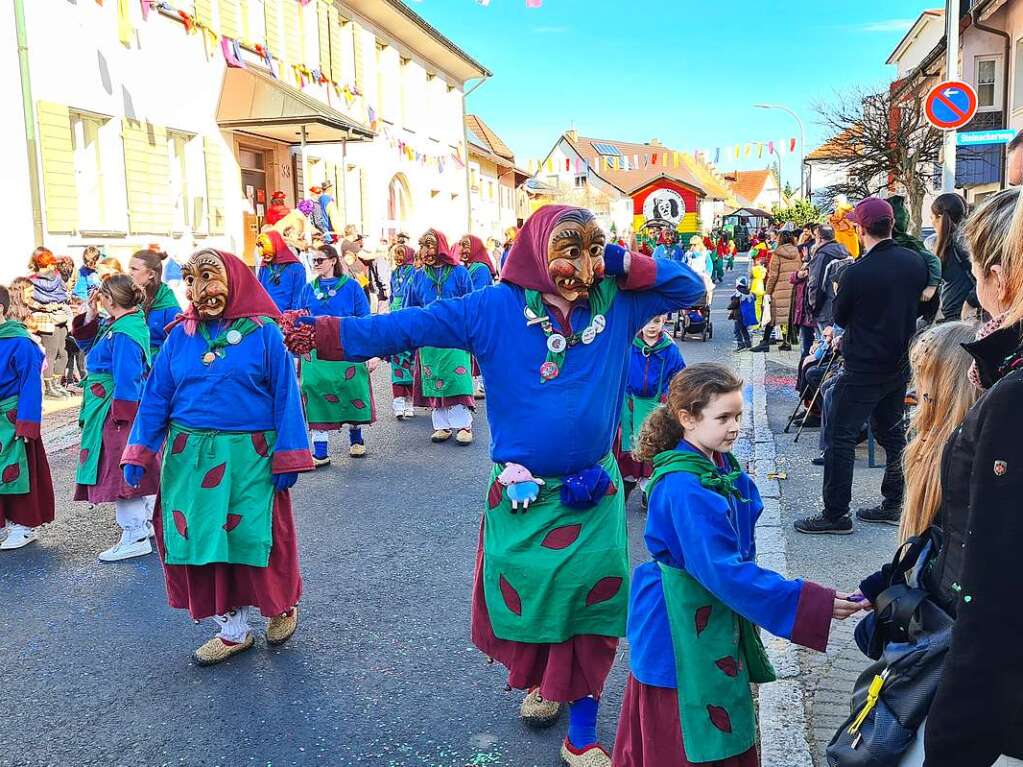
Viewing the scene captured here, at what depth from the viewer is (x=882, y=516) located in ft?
20.1

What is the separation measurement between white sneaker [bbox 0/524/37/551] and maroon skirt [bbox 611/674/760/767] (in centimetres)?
499

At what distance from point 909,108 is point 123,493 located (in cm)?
2090

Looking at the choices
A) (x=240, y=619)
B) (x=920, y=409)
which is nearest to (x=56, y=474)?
(x=240, y=619)

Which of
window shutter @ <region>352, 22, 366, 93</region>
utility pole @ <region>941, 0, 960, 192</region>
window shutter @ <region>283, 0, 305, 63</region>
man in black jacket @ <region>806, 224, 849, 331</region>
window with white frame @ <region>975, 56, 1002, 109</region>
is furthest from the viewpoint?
window with white frame @ <region>975, 56, 1002, 109</region>

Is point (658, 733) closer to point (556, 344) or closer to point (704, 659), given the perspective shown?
point (704, 659)

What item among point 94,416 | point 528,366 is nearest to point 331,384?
point 94,416

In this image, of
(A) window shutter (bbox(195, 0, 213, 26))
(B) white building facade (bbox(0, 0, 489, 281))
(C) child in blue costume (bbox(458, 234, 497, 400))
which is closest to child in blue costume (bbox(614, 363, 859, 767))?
(C) child in blue costume (bbox(458, 234, 497, 400))

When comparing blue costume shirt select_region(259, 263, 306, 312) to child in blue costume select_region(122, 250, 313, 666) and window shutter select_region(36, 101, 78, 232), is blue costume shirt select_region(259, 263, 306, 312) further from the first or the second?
window shutter select_region(36, 101, 78, 232)

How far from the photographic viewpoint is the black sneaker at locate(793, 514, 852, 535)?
19.4 ft

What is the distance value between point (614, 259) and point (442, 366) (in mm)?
5907

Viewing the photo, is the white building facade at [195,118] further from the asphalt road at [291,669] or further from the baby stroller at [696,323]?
the asphalt road at [291,669]

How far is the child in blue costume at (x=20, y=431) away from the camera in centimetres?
602

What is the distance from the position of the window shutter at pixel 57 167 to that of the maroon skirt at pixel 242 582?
10.5m

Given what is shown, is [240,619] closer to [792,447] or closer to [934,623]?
[934,623]
